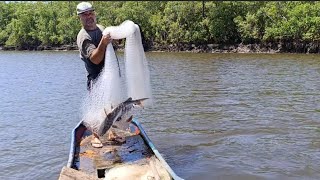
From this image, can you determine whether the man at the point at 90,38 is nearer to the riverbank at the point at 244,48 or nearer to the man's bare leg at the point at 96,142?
the man's bare leg at the point at 96,142

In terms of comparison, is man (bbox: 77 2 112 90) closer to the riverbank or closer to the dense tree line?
the riverbank

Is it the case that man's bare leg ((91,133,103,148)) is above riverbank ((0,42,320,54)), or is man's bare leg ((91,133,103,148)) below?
above

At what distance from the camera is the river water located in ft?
27.2

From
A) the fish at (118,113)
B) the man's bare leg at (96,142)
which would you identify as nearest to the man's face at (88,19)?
the fish at (118,113)

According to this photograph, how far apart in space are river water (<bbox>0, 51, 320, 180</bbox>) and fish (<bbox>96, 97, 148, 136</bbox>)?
149 centimetres

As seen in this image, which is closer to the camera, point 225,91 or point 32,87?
point 225,91

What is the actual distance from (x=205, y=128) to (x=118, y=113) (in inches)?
187

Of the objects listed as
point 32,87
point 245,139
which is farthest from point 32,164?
point 32,87

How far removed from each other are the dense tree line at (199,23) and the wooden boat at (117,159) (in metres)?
50.2

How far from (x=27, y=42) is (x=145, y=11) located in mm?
29048

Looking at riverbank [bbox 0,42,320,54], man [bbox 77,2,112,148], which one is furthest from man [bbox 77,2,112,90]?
riverbank [bbox 0,42,320,54]

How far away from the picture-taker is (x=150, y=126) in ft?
39.4

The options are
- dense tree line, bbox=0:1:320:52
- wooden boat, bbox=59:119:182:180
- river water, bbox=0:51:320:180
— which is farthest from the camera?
dense tree line, bbox=0:1:320:52

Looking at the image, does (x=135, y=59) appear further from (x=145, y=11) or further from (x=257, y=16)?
→ (x=145, y=11)
